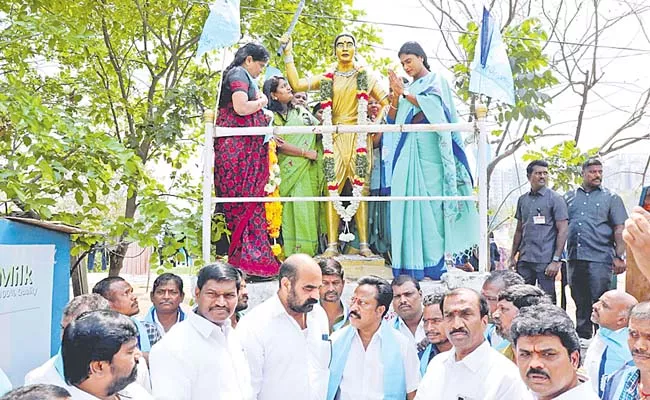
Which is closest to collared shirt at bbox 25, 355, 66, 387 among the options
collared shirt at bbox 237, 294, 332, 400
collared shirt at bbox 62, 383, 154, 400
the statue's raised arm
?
collared shirt at bbox 62, 383, 154, 400

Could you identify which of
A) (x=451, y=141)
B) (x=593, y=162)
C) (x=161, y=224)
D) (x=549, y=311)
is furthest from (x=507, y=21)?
(x=549, y=311)

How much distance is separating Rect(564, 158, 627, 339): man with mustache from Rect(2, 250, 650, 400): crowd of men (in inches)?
81.0

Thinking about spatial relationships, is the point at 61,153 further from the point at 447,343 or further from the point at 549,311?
the point at 549,311

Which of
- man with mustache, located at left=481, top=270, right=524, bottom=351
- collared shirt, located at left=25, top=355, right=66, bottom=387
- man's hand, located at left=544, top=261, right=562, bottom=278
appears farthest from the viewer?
man's hand, located at left=544, top=261, right=562, bottom=278

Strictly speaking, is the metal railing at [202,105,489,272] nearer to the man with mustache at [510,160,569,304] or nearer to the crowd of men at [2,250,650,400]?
the crowd of men at [2,250,650,400]

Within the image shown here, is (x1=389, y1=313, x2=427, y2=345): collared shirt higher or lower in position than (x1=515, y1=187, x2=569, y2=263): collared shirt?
lower

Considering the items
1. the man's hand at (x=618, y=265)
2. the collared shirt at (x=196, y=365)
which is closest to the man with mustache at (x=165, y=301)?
the collared shirt at (x=196, y=365)

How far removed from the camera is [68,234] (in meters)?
4.51

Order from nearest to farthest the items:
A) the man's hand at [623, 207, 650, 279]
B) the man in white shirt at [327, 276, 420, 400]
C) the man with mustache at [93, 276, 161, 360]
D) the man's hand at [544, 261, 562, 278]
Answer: the man's hand at [623, 207, 650, 279], the man in white shirt at [327, 276, 420, 400], the man with mustache at [93, 276, 161, 360], the man's hand at [544, 261, 562, 278]

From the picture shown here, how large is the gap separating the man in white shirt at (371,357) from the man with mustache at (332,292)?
600 mm

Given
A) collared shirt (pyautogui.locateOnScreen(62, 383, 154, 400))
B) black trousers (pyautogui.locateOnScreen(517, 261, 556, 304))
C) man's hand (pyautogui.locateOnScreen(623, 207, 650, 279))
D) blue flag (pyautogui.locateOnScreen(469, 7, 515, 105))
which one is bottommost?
collared shirt (pyautogui.locateOnScreen(62, 383, 154, 400))

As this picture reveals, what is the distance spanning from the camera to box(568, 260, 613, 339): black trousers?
19.5ft

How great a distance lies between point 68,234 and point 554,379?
3.21 m

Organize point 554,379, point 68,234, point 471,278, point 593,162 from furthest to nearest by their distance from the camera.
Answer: point 593,162, point 471,278, point 68,234, point 554,379
